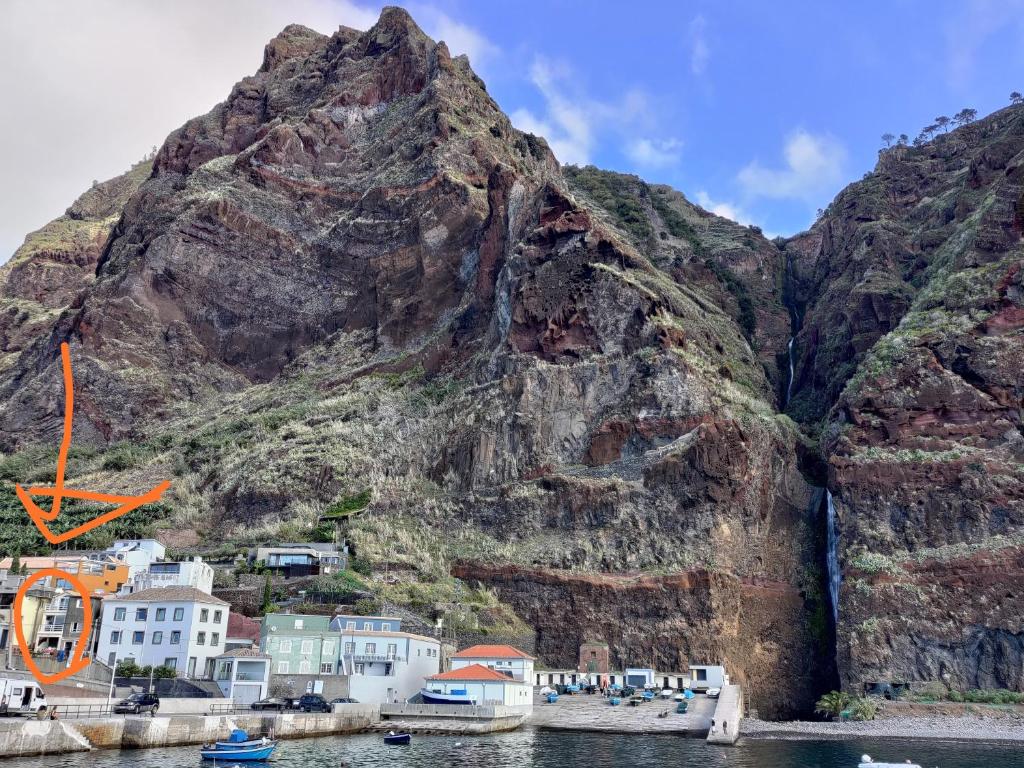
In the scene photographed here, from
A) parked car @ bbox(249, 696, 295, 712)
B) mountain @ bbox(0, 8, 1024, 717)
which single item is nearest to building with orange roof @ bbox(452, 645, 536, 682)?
mountain @ bbox(0, 8, 1024, 717)

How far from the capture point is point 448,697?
64875 millimetres

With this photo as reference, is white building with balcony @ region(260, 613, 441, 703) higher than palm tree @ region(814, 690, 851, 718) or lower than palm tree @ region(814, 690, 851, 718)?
higher

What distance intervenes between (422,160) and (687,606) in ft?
307

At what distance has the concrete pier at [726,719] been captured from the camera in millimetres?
59969

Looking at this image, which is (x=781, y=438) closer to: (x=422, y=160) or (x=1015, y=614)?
(x=1015, y=614)

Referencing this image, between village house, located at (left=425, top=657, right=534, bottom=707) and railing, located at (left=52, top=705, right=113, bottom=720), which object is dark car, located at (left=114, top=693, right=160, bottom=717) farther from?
village house, located at (left=425, top=657, right=534, bottom=707)

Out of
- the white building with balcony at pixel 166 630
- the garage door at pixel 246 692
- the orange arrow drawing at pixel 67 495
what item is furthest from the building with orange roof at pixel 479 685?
the orange arrow drawing at pixel 67 495

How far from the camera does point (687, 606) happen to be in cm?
7931

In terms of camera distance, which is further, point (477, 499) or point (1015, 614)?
point (477, 499)

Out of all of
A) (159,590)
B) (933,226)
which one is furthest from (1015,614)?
(933,226)

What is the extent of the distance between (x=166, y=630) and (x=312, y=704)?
1424cm

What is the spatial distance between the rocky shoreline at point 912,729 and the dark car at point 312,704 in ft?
94.8

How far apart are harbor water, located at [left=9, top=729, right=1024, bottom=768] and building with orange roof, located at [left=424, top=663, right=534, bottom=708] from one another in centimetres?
308

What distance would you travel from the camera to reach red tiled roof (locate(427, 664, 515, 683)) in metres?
65.7
